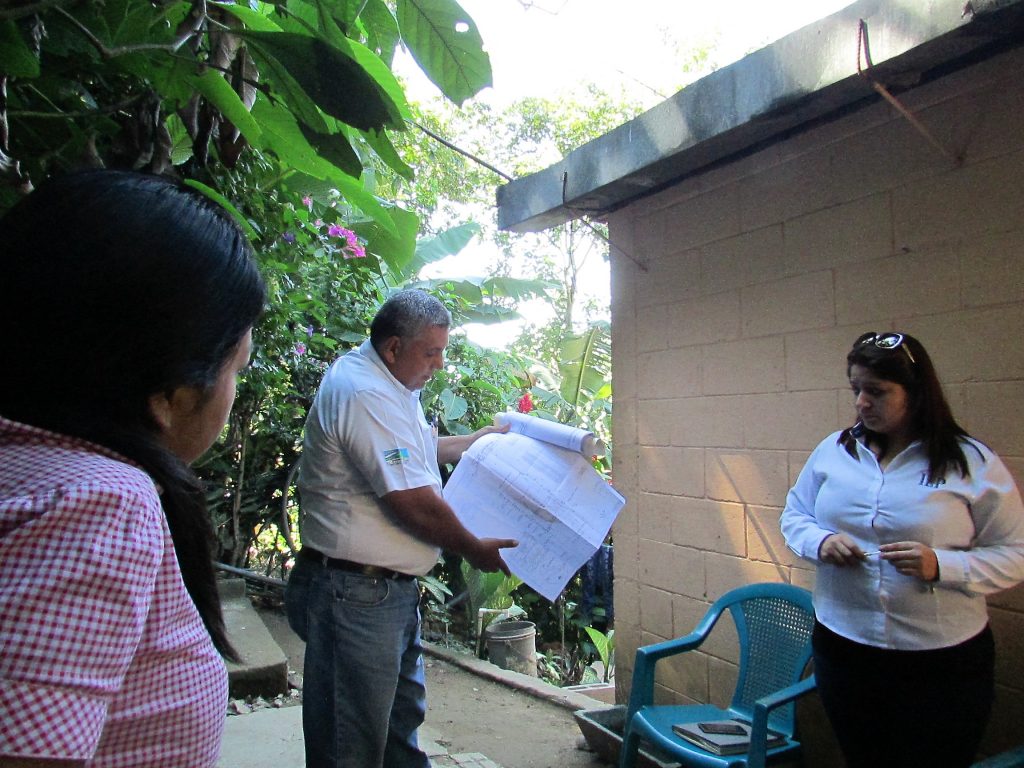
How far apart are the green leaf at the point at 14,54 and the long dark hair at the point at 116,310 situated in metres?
0.50

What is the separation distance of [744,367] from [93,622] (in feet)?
9.00

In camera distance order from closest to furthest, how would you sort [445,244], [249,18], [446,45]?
[249,18] → [446,45] → [445,244]

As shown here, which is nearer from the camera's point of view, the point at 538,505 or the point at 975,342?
the point at 975,342

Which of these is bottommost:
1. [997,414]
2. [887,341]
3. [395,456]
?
[395,456]

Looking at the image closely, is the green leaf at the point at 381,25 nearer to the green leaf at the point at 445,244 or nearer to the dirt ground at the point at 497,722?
the dirt ground at the point at 497,722

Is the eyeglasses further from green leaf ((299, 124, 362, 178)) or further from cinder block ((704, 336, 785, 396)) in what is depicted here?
green leaf ((299, 124, 362, 178))

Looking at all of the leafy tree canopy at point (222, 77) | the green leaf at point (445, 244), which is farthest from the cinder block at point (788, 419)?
the green leaf at point (445, 244)

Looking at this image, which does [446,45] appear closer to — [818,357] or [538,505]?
[538,505]

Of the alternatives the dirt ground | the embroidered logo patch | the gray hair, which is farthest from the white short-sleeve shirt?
the dirt ground

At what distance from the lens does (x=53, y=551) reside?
2.01 ft

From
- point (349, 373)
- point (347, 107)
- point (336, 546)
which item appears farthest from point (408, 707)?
point (347, 107)

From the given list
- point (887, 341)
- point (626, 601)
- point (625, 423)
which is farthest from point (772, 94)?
point (626, 601)

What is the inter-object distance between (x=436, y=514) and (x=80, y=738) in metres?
1.60

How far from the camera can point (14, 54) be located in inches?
43.2
